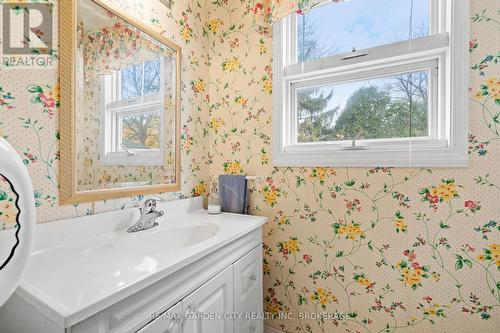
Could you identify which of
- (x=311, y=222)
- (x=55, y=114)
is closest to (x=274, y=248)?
(x=311, y=222)

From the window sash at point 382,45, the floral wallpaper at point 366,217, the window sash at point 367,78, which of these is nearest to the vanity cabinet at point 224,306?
the floral wallpaper at point 366,217

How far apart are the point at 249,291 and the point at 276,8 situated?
4.85ft

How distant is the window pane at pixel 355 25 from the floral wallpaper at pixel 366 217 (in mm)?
212

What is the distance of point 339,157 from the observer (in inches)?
49.3

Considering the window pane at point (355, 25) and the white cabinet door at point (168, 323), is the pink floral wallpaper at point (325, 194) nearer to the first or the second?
the window pane at point (355, 25)

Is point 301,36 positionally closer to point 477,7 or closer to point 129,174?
point 477,7

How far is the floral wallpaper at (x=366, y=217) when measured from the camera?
99cm

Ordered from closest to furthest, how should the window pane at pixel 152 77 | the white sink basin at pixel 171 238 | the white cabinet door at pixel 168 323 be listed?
the white cabinet door at pixel 168 323
the white sink basin at pixel 171 238
the window pane at pixel 152 77

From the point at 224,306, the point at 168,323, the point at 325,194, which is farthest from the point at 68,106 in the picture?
the point at 325,194

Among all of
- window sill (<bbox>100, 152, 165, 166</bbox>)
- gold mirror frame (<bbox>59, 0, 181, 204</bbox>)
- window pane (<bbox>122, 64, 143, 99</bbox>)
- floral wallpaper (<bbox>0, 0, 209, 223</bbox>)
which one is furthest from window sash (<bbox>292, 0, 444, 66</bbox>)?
gold mirror frame (<bbox>59, 0, 181, 204</bbox>)

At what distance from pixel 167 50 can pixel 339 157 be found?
43.3 inches

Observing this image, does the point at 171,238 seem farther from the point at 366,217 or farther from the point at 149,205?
the point at 366,217

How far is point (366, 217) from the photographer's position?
3.94ft

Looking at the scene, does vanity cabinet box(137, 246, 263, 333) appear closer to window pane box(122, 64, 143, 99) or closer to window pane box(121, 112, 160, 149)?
window pane box(121, 112, 160, 149)
